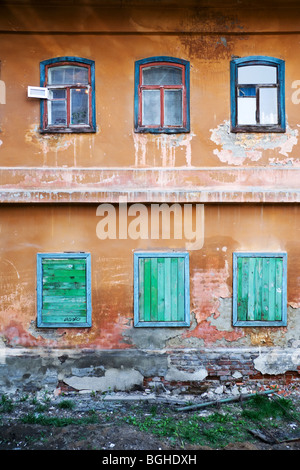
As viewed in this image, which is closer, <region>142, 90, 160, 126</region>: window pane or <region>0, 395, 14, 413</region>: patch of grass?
<region>0, 395, 14, 413</region>: patch of grass

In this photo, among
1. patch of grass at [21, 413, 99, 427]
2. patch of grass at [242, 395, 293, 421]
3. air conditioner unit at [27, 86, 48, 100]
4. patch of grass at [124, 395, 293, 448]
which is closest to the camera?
patch of grass at [124, 395, 293, 448]

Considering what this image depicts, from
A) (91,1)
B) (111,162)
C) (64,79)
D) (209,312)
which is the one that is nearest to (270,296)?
(209,312)

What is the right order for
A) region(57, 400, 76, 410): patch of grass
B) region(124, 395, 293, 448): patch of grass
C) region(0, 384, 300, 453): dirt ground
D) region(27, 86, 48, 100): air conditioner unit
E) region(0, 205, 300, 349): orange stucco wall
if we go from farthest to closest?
region(0, 205, 300, 349): orange stucco wall → region(27, 86, 48, 100): air conditioner unit → region(57, 400, 76, 410): patch of grass → region(124, 395, 293, 448): patch of grass → region(0, 384, 300, 453): dirt ground

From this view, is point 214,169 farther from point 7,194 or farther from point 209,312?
point 7,194

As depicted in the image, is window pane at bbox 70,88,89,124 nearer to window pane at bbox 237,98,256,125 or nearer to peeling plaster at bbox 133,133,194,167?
peeling plaster at bbox 133,133,194,167

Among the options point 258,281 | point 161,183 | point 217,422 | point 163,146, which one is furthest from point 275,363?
point 163,146

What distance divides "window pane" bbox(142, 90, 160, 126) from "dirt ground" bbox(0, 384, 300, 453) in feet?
16.4

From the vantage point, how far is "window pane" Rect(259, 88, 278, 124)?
6691 mm

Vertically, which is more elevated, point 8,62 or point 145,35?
point 145,35

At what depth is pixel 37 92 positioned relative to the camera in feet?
21.3

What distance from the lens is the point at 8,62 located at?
655 cm

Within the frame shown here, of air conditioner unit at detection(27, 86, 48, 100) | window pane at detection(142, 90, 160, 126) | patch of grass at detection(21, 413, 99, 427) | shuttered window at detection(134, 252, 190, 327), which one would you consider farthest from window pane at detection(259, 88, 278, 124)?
patch of grass at detection(21, 413, 99, 427)

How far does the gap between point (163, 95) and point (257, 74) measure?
1791mm
